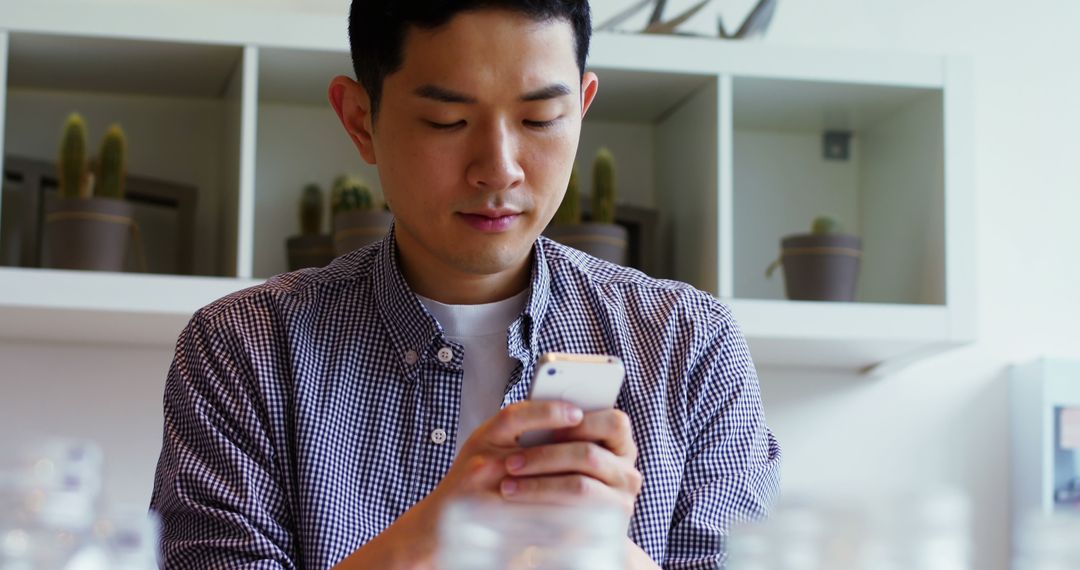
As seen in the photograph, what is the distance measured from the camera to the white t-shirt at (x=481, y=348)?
1286mm

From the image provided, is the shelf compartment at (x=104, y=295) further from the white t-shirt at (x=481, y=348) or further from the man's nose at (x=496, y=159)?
the man's nose at (x=496, y=159)

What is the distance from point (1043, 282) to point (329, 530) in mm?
1660

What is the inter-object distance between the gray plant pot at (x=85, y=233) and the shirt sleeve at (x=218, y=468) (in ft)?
2.18

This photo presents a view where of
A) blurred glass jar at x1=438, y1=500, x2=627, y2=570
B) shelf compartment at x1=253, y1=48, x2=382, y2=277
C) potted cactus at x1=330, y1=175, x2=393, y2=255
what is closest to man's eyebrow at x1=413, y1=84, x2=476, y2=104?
blurred glass jar at x1=438, y1=500, x2=627, y2=570

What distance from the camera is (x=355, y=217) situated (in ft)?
6.54

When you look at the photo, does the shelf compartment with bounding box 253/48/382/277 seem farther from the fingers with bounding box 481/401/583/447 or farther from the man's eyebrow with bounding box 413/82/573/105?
the fingers with bounding box 481/401/583/447

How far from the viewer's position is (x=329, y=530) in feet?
3.92

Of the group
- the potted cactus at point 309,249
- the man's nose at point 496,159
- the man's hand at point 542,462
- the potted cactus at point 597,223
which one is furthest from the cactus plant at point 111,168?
the man's hand at point 542,462

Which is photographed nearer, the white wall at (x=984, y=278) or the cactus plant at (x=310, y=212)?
the cactus plant at (x=310, y=212)

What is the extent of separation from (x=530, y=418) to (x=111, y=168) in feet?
4.40

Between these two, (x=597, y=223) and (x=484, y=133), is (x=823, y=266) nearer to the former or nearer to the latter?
(x=597, y=223)

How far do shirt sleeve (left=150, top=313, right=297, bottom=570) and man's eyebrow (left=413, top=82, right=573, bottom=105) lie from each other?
31 cm

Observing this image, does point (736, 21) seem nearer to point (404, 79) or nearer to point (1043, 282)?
point (1043, 282)

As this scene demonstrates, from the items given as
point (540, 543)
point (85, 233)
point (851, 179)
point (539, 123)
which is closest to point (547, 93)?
point (539, 123)
